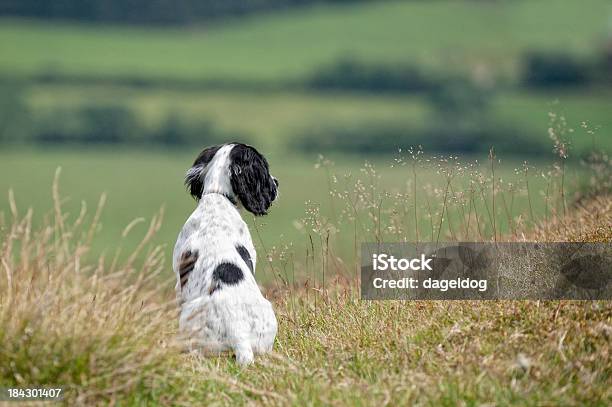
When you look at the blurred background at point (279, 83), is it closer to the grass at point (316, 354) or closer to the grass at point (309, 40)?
the grass at point (309, 40)

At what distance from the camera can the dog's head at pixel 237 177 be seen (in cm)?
680

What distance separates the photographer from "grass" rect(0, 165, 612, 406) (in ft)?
16.4

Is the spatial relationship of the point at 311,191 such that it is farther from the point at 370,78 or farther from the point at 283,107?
the point at 370,78

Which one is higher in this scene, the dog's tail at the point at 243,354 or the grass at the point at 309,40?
the grass at the point at 309,40

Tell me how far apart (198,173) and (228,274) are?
1170mm

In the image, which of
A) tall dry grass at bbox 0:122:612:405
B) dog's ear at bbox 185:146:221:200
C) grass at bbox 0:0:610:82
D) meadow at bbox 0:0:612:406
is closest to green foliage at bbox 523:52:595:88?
meadow at bbox 0:0:612:406

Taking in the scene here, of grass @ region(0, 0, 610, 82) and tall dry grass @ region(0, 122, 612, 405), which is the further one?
grass @ region(0, 0, 610, 82)

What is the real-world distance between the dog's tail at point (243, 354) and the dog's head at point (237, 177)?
4.39 ft

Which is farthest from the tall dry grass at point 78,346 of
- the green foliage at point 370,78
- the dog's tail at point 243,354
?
the green foliage at point 370,78

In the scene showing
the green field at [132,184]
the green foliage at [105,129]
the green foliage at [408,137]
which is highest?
the green foliage at [105,129]

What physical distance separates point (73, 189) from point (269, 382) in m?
57.0

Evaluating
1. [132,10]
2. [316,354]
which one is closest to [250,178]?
[316,354]

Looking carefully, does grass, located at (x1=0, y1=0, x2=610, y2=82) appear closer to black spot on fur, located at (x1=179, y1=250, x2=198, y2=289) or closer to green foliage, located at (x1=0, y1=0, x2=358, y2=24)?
green foliage, located at (x1=0, y1=0, x2=358, y2=24)

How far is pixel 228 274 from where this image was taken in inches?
242
